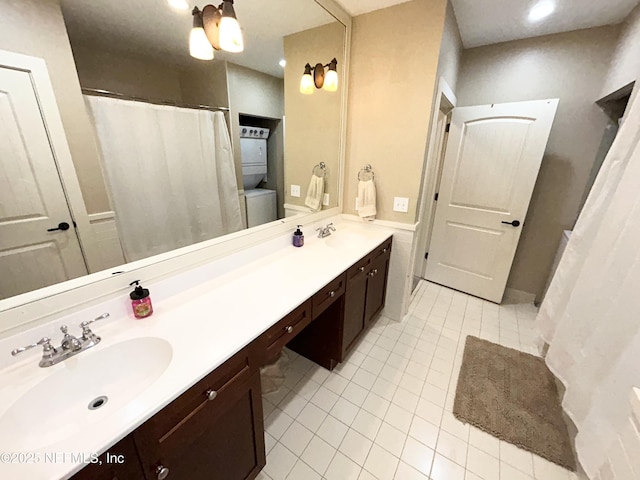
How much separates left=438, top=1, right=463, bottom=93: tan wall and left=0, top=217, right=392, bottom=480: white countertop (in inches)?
58.8

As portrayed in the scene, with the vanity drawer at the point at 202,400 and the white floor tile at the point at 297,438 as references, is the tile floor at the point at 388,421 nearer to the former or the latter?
the white floor tile at the point at 297,438

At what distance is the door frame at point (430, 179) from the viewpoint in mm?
1923

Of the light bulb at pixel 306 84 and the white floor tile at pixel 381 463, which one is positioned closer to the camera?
the white floor tile at pixel 381 463

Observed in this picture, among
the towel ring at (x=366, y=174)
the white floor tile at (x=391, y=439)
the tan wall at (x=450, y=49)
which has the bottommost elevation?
the white floor tile at (x=391, y=439)

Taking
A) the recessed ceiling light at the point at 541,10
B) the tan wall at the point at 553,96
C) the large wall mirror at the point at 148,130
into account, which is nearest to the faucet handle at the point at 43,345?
the large wall mirror at the point at 148,130

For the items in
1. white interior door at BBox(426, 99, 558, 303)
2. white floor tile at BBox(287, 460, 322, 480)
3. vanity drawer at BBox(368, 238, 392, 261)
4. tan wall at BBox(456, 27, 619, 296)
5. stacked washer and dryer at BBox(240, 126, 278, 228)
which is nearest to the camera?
white floor tile at BBox(287, 460, 322, 480)

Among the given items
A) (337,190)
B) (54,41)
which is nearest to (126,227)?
(54,41)

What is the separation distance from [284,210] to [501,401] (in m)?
1.88

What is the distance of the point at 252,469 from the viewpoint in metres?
1.08

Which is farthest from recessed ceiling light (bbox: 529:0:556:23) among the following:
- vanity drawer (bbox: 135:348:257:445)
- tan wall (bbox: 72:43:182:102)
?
vanity drawer (bbox: 135:348:257:445)

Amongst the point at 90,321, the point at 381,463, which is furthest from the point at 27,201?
the point at 381,463

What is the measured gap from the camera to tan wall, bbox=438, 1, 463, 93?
5.59 ft

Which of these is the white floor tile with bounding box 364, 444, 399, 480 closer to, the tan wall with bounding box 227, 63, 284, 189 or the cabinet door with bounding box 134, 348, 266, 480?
the cabinet door with bounding box 134, 348, 266, 480

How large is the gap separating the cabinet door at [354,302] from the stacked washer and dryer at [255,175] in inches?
26.2
